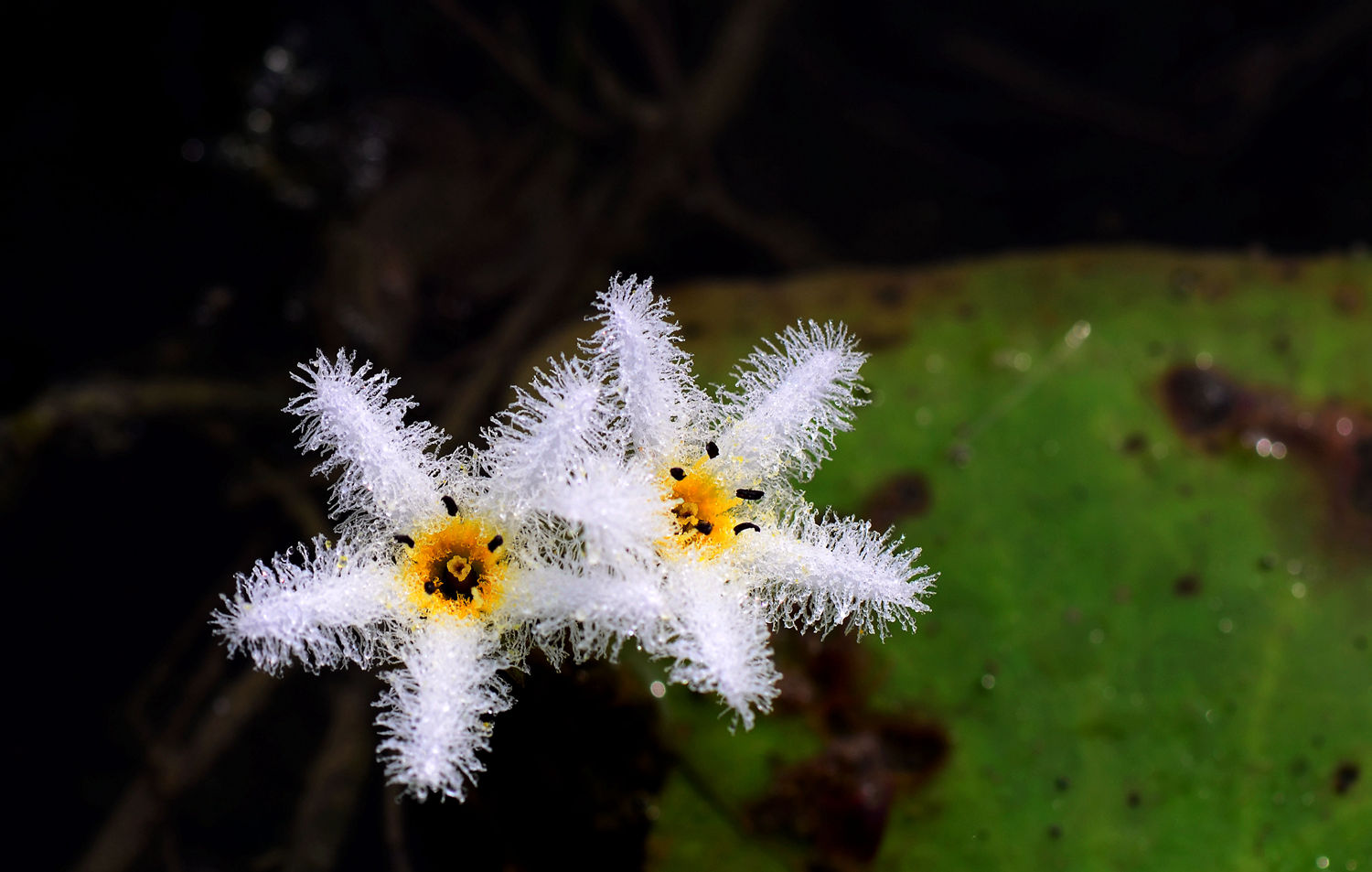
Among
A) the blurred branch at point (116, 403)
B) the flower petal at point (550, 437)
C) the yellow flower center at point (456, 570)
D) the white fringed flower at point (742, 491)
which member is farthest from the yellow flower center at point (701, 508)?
the blurred branch at point (116, 403)

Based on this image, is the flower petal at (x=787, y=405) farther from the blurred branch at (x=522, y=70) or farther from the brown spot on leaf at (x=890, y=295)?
the blurred branch at (x=522, y=70)

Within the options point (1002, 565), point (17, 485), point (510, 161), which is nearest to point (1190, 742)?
point (1002, 565)

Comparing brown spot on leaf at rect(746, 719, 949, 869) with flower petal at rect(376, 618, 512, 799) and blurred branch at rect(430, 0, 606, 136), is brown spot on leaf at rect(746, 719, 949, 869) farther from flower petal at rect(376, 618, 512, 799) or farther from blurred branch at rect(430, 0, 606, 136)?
blurred branch at rect(430, 0, 606, 136)

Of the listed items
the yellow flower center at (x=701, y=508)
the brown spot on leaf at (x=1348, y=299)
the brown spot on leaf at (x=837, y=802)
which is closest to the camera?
the yellow flower center at (x=701, y=508)

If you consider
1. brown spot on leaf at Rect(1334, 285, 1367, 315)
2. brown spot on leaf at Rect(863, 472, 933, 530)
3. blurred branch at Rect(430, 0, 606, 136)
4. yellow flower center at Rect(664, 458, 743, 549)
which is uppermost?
blurred branch at Rect(430, 0, 606, 136)

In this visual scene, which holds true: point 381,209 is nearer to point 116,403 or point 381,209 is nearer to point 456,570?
point 116,403

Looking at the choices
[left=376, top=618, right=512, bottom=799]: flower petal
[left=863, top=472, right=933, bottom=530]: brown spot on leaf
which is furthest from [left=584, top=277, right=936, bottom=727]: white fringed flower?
[left=863, top=472, right=933, bottom=530]: brown spot on leaf

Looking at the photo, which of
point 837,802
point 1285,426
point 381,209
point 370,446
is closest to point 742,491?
point 370,446
